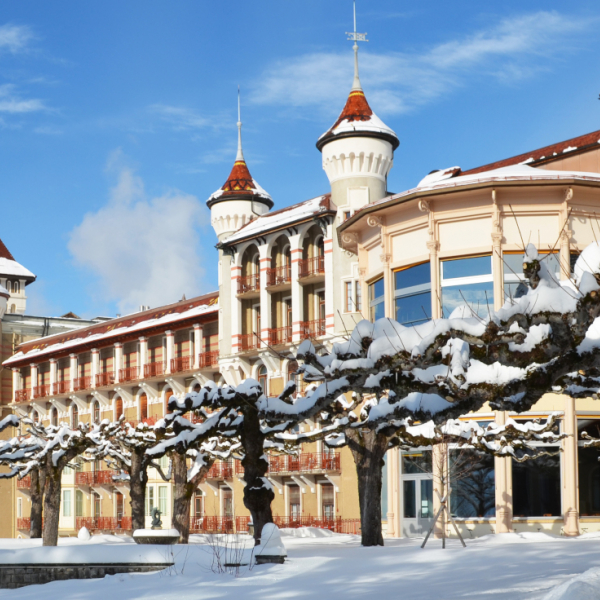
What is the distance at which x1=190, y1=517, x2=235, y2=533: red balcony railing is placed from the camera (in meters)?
49.0

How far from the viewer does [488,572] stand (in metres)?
16.7

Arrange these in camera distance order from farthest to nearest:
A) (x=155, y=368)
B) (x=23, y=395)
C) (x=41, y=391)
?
(x=23, y=395), (x=41, y=391), (x=155, y=368)

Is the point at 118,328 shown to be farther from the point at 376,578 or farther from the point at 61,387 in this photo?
the point at 376,578

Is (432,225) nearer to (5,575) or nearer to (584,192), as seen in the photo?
(584,192)

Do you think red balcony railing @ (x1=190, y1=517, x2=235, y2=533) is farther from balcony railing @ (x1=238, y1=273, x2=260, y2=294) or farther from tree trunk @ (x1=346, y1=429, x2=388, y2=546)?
tree trunk @ (x1=346, y1=429, x2=388, y2=546)

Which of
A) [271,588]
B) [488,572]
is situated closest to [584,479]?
[488,572]

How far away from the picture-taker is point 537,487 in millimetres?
30719

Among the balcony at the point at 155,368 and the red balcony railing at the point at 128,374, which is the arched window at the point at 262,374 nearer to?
the balcony at the point at 155,368

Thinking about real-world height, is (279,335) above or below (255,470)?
above

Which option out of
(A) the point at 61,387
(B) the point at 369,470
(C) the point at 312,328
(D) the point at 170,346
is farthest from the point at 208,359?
(B) the point at 369,470

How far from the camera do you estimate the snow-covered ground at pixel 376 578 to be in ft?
48.3

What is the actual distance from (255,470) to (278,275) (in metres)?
24.8

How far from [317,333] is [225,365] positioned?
7.05m

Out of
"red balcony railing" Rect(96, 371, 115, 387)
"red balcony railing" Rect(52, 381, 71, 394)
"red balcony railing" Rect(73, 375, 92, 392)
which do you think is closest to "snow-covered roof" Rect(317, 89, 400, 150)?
"red balcony railing" Rect(96, 371, 115, 387)
